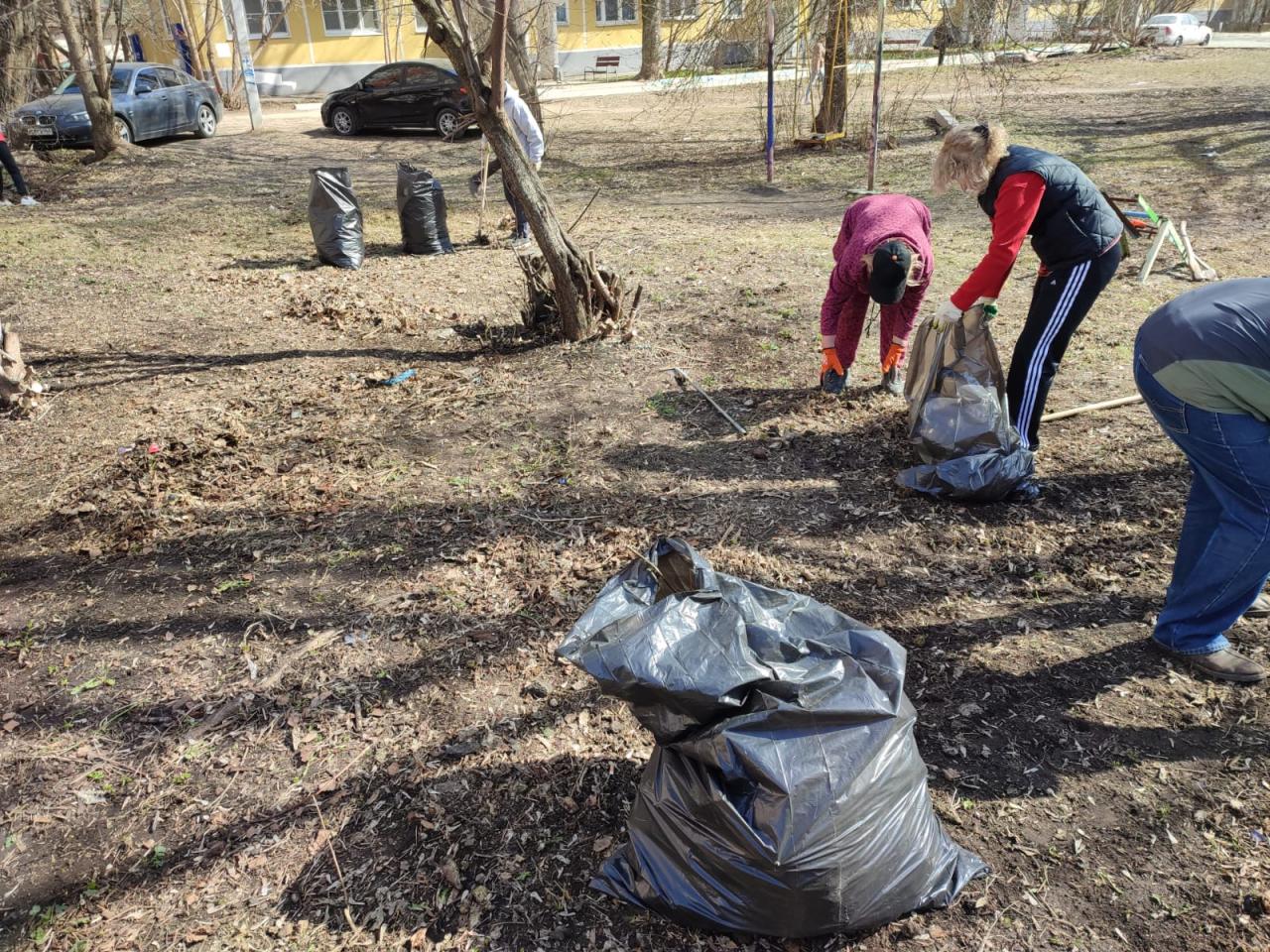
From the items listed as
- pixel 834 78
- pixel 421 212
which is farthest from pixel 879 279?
pixel 834 78

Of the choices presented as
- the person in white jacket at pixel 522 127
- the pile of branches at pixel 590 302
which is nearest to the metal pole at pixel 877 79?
the person in white jacket at pixel 522 127

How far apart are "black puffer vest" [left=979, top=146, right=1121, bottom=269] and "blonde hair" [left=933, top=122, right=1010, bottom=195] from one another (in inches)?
2.4

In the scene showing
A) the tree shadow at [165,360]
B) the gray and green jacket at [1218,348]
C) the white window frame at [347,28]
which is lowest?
the tree shadow at [165,360]

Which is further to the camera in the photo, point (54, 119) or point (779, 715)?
point (54, 119)

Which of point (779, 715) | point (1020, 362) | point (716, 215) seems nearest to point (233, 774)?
point (779, 715)

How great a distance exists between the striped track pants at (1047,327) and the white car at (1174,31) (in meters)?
26.6

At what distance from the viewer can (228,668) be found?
2.85 m

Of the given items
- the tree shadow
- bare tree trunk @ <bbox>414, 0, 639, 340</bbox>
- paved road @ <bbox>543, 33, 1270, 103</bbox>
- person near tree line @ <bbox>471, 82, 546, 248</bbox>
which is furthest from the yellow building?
bare tree trunk @ <bbox>414, 0, 639, 340</bbox>

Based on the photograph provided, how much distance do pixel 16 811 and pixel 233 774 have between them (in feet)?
1.86

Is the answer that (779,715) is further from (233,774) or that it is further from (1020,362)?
(1020,362)

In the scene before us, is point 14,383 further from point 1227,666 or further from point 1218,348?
point 1227,666

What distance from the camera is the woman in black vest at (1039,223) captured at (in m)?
3.42

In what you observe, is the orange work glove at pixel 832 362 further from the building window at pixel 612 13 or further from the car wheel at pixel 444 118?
the building window at pixel 612 13

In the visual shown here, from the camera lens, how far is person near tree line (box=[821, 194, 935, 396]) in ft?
13.1
